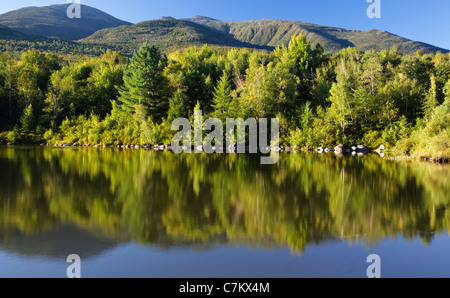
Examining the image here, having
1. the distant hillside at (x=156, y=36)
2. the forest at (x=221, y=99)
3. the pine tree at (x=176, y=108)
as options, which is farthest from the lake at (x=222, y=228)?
the distant hillside at (x=156, y=36)

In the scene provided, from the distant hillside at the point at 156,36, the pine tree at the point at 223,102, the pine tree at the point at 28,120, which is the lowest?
the pine tree at the point at 28,120

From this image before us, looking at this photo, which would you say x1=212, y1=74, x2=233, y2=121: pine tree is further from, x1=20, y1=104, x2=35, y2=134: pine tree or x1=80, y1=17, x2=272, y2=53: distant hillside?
x1=80, y1=17, x2=272, y2=53: distant hillside

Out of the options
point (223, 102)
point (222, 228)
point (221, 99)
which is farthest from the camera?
point (221, 99)

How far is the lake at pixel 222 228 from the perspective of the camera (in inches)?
236

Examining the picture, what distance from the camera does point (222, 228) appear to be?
8.16m

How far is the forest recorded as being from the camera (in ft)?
136

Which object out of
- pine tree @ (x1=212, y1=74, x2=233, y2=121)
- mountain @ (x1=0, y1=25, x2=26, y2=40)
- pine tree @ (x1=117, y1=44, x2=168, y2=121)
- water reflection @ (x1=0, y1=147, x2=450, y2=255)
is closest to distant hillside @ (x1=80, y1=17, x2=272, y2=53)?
mountain @ (x1=0, y1=25, x2=26, y2=40)

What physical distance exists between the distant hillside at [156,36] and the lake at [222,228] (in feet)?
359

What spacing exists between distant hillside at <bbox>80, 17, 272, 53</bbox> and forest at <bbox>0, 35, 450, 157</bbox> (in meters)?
63.5

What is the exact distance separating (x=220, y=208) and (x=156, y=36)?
Answer: 145104 millimetres

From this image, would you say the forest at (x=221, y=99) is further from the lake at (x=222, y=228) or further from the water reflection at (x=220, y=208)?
the lake at (x=222, y=228)

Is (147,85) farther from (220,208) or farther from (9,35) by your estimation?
(9,35)

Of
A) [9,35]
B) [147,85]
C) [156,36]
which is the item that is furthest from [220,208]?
[156,36]

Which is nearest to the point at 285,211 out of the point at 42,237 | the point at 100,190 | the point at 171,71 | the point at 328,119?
the point at 42,237
